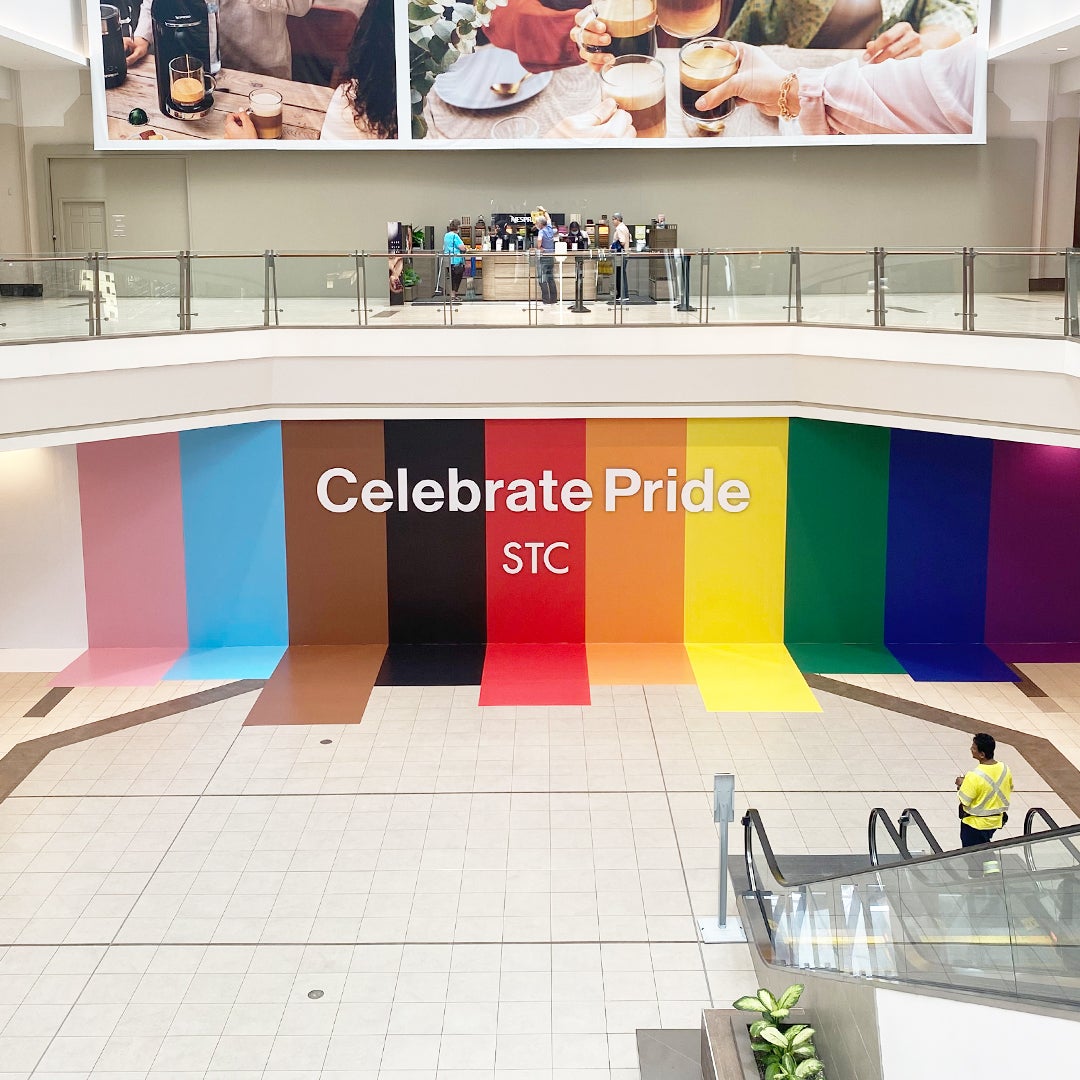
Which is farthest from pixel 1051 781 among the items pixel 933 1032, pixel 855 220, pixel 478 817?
pixel 855 220

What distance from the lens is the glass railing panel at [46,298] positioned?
11.6m

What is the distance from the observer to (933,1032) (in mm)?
6121

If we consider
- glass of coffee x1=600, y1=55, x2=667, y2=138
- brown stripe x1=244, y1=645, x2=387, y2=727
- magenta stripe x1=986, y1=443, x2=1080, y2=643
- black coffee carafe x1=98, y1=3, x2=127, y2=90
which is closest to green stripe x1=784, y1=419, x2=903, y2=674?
magenta stripe x1=986, y1=443, x2=1080, y2=643

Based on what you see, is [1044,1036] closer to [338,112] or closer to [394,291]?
[394,291]

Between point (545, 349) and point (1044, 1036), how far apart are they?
9309 millimetres

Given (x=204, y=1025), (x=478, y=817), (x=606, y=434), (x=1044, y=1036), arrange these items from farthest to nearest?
(x=606, y=434) < (x=478, y=817) < (x=204, y=1025) < (x=1044, y=1036)

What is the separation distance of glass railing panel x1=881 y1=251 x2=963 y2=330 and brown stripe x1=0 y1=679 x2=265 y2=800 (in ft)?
24.0

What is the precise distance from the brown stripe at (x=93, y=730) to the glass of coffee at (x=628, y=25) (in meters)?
9.13

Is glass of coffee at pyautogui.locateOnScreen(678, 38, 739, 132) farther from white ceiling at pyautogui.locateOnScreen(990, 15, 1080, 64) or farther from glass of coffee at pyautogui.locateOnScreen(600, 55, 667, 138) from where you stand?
white ceiling at pyautogui.locateOnScreen(990, 15, 1080, 64)

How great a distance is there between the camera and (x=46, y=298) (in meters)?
12.0

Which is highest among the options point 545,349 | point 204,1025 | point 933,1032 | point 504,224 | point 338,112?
point 338,112

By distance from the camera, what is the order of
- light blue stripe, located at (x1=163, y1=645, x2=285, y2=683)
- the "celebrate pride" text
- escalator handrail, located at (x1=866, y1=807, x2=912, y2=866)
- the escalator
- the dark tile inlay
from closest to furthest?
the escalator → the dark tile inlay → escalator handrail, located at (x1=866, y1=807, x2=912, y2=866) → light blue stripe, located at (x1=163, y1=645, x2=285, y2=683) → the "celebrate pride" text

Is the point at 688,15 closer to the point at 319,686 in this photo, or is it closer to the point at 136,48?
the point at 136,48

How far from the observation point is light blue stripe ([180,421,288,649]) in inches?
573
